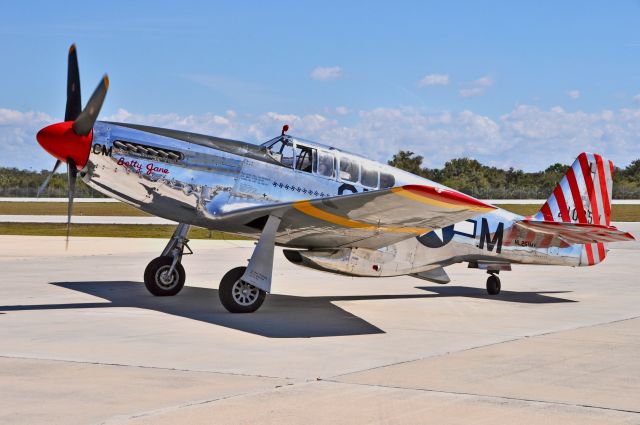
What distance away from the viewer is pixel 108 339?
994 cm

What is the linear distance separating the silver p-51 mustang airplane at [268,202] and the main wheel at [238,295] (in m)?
0.02

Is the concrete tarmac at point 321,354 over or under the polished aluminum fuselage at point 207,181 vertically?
under

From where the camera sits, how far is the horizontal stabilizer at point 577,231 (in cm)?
1312

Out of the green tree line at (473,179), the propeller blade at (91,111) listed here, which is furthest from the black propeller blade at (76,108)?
the green tree line at (473,179)

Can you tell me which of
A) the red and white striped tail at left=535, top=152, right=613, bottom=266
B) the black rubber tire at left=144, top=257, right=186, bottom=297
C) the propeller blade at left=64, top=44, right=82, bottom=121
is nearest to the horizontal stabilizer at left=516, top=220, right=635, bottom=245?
the red and white striped tail at left=535, top=152, right=613, bottom=266

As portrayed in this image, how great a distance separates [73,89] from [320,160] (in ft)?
12.3

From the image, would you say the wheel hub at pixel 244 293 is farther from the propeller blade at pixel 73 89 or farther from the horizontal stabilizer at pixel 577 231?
the horizontal stabilizer at pixel 577 231

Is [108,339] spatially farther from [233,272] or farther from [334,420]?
[334,420]

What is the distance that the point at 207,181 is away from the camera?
12805 mm

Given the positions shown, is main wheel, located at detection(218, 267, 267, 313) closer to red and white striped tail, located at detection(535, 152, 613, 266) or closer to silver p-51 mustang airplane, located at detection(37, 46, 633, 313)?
silver p-51 mustang airplane, located at detection(37, 46, 633, 313)

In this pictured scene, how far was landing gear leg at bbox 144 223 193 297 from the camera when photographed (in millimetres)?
14500

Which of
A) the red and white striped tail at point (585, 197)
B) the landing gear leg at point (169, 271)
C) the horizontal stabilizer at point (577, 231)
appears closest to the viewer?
the horizontal stabilizer at point (577, 231)

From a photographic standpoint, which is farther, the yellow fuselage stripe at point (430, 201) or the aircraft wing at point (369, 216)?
the aircraft wing at point (369, 216)

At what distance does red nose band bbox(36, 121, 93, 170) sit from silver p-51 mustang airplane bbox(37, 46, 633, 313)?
0.01 m
